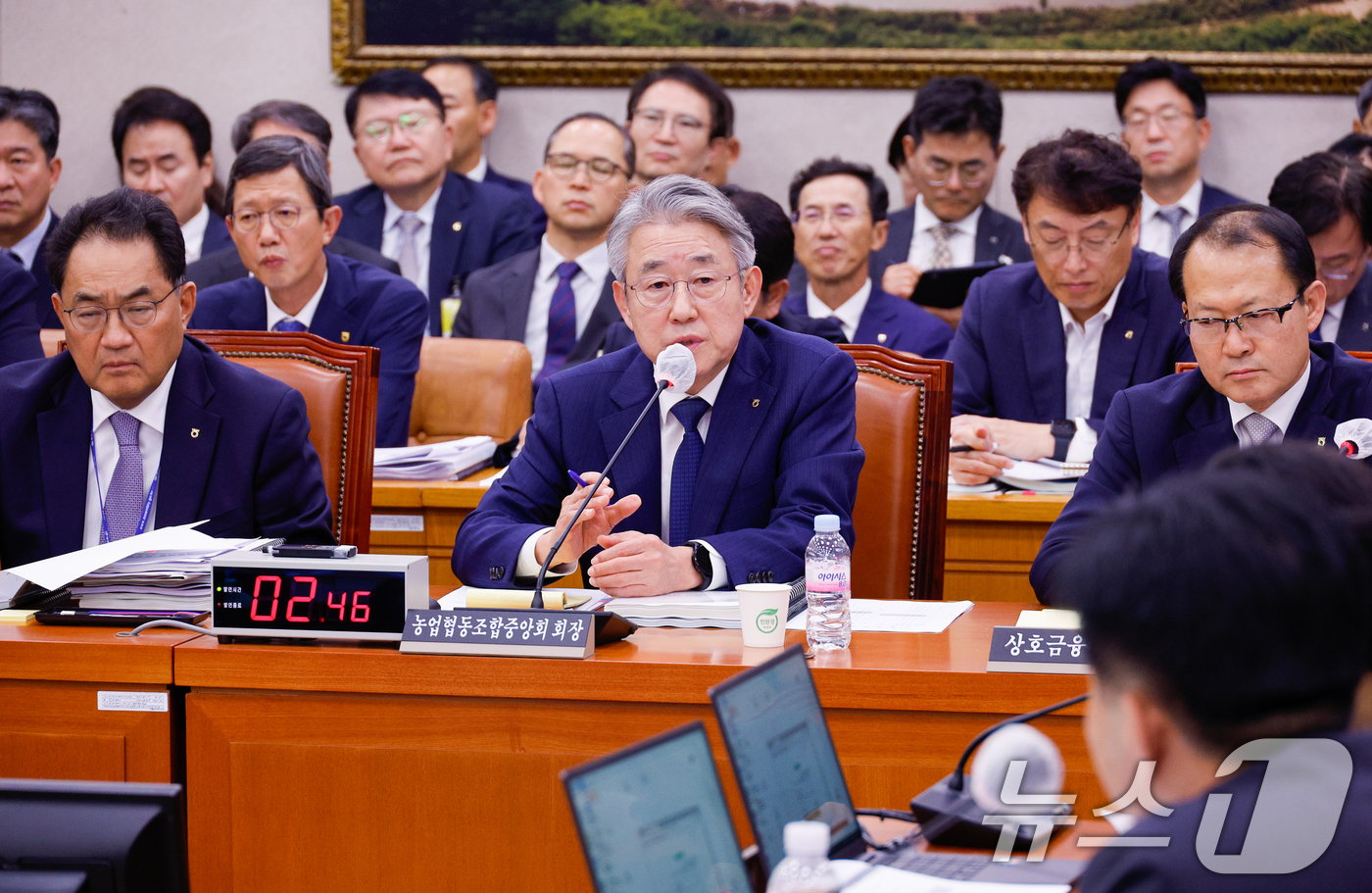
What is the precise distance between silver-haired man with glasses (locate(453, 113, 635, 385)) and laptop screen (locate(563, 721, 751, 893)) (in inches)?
125

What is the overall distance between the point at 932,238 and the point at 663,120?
0.97 m

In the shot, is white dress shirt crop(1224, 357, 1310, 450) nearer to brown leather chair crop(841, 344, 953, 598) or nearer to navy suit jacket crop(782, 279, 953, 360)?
brown leather chair crop(841, 344, 953, 598)

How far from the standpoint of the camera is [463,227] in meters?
4.72

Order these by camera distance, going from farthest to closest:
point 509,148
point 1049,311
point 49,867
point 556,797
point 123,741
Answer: point 509,148 < point 1049,311 < point 123,741 < point 556,797 < point 49,867

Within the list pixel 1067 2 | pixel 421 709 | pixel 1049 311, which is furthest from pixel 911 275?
pixel 421 709

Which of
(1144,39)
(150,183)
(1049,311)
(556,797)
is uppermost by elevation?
(1144,39)

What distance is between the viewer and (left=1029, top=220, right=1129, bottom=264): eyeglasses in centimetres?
317

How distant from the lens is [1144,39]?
191 inches

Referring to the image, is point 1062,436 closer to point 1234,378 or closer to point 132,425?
point 1234,378

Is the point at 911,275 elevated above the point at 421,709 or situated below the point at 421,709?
above


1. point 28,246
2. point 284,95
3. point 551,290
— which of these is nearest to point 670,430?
point 551,290

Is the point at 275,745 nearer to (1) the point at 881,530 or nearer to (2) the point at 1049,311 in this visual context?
(1) the point at 881,530

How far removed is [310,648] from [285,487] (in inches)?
25.8

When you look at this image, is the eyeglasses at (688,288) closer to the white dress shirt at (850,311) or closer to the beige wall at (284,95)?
the white dress shirt at (850,311)
